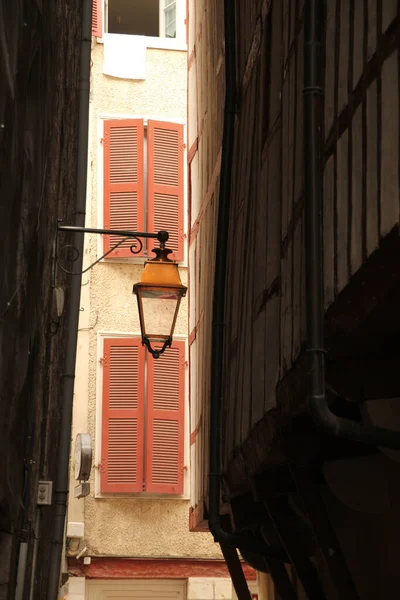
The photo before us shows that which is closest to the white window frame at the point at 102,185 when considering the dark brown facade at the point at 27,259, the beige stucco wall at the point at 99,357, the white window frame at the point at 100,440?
the beige stucco wall at the point at 99,357

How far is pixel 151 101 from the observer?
61.3ft

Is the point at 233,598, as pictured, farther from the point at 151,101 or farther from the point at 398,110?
the point at 398,110

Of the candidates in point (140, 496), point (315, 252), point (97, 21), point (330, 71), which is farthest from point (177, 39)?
point (315, 252)

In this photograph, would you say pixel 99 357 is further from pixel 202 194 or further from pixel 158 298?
pixel 158 298

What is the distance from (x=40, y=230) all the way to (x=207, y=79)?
4.04 metres

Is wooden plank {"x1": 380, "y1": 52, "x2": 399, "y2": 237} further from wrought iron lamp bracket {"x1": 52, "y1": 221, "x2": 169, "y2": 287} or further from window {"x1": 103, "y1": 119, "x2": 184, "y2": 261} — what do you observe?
window {"x1": 103, "y1": 119, "x2": 184, "y2": 261}

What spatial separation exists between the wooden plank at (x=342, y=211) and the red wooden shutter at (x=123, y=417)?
12.8 meters

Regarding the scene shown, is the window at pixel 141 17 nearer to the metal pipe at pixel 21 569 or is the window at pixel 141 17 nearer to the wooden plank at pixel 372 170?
the metal pipe at pixel 21 569

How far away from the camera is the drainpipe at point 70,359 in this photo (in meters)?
10.2

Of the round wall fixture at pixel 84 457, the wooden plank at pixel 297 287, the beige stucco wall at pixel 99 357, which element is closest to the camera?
the wooden plank at pixel 297 287

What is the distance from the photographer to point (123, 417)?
16844 mm

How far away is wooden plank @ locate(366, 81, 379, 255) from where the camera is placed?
3668 millimetres

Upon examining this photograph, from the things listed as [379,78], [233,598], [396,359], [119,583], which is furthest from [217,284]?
[119,583]

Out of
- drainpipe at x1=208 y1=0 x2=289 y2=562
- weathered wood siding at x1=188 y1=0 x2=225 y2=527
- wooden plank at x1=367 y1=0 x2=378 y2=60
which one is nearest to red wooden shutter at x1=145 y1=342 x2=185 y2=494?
weathered wood siding at x1=188 y1=0 x2=225 y2=527
